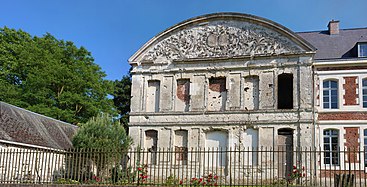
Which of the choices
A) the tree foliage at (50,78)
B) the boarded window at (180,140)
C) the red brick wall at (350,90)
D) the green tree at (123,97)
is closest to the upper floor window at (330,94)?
the red brick wall at (350,90)

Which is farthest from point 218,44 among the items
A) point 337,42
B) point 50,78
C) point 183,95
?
point 50,78

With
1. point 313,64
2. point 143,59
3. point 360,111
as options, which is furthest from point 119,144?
point 360,111

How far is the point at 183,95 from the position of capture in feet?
72.8

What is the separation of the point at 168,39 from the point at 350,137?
1102cm

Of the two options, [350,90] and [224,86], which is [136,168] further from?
[350,90]

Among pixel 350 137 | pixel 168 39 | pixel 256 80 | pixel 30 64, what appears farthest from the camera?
pixel 30 64

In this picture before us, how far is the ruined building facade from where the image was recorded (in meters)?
20.5

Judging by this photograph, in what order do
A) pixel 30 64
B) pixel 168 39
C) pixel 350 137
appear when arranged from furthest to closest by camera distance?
pixel 30 64 < pixel 168 39 < pixel 350 137

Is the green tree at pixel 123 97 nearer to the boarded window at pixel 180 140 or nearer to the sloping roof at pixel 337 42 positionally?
the boarded window at pixel 180 140

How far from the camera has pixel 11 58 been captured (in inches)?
1200

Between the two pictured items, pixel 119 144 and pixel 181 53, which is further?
pixel 181 53

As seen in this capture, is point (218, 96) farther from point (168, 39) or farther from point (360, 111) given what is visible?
point (360, 111)

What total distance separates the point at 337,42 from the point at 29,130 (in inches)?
686

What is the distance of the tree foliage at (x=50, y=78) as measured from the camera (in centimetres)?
2894
